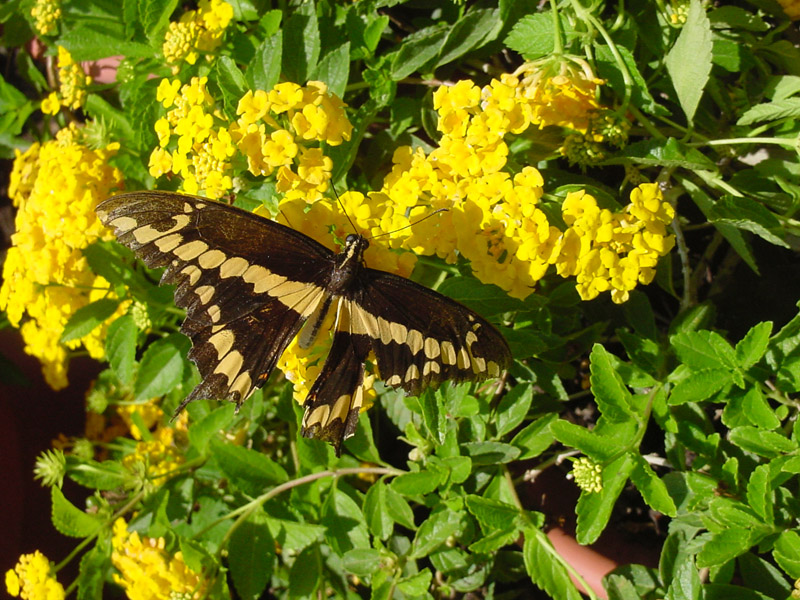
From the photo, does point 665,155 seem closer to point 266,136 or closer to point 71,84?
point 266,136

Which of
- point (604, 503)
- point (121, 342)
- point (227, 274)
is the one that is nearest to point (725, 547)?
point (604, 503)

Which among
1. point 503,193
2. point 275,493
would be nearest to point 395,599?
point 275,493

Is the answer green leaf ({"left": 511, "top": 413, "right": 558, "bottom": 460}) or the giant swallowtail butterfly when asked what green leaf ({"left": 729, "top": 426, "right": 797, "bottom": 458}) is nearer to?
green leaf ({"left": 511, "top": 413, "right": 558, "bottom": 460})

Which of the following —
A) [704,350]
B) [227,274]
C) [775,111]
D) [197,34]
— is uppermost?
[197,34]

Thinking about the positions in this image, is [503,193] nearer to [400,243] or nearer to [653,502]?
[400,243]

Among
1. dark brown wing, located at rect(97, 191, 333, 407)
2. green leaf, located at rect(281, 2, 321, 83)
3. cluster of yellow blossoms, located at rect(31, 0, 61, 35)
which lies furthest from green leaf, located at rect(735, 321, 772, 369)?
cluster of yellow blossoms, located at rect(31, 0, 61, 35)

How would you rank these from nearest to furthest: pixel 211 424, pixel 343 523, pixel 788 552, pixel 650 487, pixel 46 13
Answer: pixel 788 552
pixel 650 487
pixel 343 523
pixel 211 424
pixel 46 13
